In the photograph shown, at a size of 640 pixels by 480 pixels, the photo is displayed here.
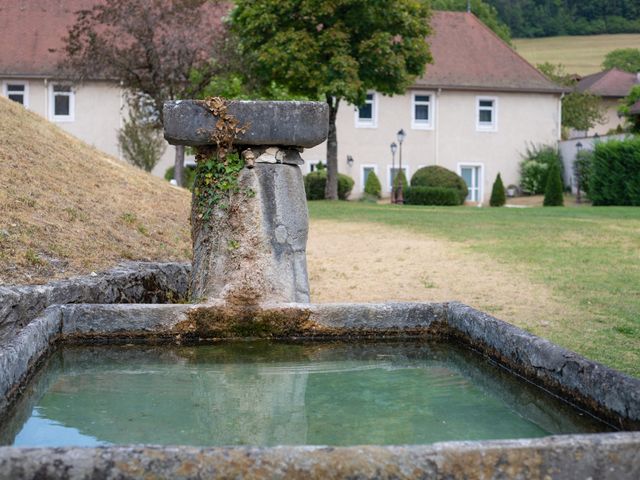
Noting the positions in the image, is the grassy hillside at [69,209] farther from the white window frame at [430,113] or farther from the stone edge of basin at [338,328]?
the white window frame at [430,113]

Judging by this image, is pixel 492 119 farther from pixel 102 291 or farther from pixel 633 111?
pixel 102 291

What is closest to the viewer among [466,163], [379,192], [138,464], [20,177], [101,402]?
[138,464]

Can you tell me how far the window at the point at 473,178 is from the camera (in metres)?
40.6

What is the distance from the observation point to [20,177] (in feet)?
32.2

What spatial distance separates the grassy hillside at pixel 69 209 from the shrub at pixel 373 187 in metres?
23.4

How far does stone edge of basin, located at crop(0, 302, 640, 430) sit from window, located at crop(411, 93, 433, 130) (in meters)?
34.8

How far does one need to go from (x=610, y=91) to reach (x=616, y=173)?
26.7 metres

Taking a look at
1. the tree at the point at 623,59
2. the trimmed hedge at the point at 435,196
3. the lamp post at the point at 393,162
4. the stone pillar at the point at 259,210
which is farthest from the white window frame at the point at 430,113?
the tree at the point at 623,59

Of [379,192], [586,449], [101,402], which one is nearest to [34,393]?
Answer: [101,402]

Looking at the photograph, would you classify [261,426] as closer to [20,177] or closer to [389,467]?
[389,467]

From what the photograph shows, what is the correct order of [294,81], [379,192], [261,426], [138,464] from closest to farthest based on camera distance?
1. [138,464]
2. [261,426]
3. [294,81]
4. [379,192]

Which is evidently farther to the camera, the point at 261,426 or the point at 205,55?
the point at 205,55

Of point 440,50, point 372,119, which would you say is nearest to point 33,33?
point 372,119

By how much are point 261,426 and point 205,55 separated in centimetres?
2649
